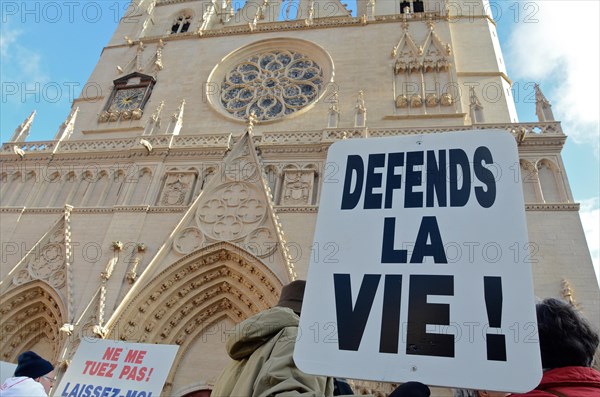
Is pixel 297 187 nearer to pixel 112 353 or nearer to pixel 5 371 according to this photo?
pixel 112 353

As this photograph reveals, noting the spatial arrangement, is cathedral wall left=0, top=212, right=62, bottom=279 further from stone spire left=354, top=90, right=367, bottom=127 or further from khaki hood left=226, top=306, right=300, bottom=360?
khaki hood left=226, top=306, right=300, bottom=360

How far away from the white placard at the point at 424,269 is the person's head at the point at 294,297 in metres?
0.49

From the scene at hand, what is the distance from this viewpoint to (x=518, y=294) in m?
1.56

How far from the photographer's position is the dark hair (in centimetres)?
175

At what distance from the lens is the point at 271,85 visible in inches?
619

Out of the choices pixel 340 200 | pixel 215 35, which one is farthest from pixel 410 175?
pixel 215 35

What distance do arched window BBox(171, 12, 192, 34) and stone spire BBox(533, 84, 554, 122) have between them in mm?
16075

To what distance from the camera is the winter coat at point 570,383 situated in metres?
1.52

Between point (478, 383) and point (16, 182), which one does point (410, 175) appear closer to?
point (478, 383)

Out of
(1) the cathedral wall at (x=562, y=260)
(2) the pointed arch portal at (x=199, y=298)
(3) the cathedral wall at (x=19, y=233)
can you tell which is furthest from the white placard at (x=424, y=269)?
(3) the cathedral wall at (x=19, y=233)

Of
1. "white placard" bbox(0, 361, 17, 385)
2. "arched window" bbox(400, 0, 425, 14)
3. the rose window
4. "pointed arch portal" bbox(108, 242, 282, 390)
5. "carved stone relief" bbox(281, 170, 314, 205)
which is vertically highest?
"arched window" bbox(400, 0, 425, 14)

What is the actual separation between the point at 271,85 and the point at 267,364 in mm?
14908

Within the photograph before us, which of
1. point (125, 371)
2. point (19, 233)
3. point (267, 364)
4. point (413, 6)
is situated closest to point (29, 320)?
point (19, 233)

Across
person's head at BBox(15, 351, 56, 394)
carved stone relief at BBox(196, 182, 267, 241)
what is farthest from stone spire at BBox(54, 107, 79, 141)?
person's head at BBox(15, 351, 56, 394)
